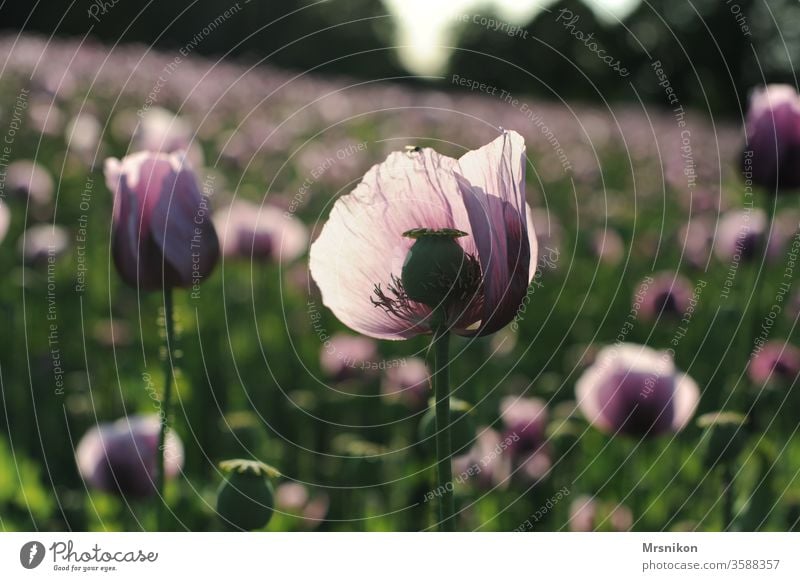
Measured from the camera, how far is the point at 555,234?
6.68 ft

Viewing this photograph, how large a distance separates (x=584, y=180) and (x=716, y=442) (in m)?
1.60

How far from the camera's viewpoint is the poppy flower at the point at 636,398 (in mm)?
777

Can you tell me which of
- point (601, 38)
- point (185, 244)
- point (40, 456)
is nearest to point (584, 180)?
point (601, 38)

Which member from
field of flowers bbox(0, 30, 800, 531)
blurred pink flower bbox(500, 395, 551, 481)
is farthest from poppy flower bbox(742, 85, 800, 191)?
blurred pink flower bbox(500, 395, 551, 481)

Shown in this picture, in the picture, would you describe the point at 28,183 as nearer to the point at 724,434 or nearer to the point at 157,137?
the point at 157,137

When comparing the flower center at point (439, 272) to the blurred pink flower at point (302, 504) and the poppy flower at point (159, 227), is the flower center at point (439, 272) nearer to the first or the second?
the poppy flower at point (159, 227)

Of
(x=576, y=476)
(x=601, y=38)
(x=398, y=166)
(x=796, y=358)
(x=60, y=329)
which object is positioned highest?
(x=601, y=38)

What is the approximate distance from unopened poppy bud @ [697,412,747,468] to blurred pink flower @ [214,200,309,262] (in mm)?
663

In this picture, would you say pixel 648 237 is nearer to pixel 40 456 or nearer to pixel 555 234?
pixel 555 234

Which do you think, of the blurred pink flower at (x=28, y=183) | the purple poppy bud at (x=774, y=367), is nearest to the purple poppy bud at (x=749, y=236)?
the purple poppy bud at (x=774, y=367)

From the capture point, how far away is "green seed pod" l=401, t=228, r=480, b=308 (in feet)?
1.38

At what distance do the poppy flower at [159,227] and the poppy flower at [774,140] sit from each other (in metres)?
0.52

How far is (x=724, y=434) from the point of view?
0.72 meters

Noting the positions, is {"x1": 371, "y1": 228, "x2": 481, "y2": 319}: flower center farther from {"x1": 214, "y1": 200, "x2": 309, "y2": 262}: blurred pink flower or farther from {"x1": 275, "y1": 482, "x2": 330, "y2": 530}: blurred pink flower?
{"x1": 214, "y1": 200, "x2": 309, "y2": 262}: blurred pink flower
